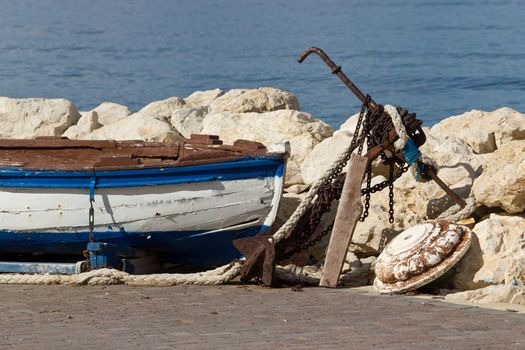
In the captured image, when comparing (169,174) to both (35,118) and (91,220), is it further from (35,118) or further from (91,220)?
(35,118)

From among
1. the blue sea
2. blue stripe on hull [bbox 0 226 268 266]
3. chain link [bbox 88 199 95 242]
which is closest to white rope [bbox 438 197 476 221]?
blue stripe on hull [bbox 0 226 268 266]

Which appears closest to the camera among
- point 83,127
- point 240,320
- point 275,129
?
point 240,320

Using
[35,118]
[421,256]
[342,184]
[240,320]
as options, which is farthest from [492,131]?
[35,118]

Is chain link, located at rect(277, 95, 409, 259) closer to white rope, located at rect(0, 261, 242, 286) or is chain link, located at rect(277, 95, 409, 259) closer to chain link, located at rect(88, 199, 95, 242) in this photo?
white rope, located at rect(0, 261, 242, 286)

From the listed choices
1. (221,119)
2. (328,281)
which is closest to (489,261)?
(328,281)

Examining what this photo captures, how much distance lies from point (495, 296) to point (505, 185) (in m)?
1.29

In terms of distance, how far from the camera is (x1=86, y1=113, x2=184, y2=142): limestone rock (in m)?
12.2

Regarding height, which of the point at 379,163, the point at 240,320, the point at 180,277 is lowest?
the point at 180,277

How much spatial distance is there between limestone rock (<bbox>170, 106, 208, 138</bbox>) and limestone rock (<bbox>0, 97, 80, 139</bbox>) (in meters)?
1.52

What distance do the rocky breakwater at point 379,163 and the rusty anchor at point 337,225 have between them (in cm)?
47

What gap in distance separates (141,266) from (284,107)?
4271 mm

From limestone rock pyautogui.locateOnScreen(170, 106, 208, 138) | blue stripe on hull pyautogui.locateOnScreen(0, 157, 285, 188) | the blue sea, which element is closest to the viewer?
→ blue stripe on hull pyautogui.locateOnScreen(0, 157, 285, 188)

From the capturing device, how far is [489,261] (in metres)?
8.63

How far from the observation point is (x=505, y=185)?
9.05 metres
